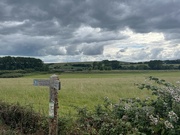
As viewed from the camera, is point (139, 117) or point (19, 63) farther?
point (19, 63)

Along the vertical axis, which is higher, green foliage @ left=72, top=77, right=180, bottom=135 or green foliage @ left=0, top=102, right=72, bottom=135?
green foliage @ left=72, top=77, right=180, bottom=135

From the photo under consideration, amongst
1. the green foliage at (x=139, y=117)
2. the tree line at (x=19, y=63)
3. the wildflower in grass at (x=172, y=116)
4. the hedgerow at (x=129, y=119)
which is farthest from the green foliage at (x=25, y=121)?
the tree line at (x=19, y=63)

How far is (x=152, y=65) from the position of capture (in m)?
73.6

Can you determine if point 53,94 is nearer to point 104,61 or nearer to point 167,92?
point 167,92

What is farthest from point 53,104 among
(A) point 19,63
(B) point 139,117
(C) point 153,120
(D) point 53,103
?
(A) point 19,63

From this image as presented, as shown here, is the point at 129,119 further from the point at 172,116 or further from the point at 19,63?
the point at 19,63

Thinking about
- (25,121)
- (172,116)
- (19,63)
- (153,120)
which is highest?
(19,63)

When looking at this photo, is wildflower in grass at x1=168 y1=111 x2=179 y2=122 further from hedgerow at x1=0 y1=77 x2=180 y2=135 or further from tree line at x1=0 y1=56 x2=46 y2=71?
tree line at x1=0 y1=56 x2=46 y2=71

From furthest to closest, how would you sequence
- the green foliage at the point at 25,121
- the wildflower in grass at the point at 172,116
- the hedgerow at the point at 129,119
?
the green foliage at the point at 25,121
the hedgerow at the point at 129,119
the wildflower in grass at the point at 172,116

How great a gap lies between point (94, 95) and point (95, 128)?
445 inches

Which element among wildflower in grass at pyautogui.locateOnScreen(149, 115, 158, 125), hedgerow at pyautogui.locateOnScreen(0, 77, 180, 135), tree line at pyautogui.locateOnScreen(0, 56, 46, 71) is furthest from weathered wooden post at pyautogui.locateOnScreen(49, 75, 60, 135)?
tree line at pyautogui.locateOnScreen(0, 56, 46, 71)

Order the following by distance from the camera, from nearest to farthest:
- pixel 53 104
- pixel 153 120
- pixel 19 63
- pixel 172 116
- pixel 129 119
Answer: pixel 172 116
pixel 153 120
pixel 129 119
pixel 53 104
pixel 19 63

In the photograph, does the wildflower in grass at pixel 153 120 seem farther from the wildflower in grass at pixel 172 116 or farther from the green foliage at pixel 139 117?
the wildflower in grass at pixel 172 116

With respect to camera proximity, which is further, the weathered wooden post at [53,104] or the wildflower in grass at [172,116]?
the weathered wooden post at [53,104]
